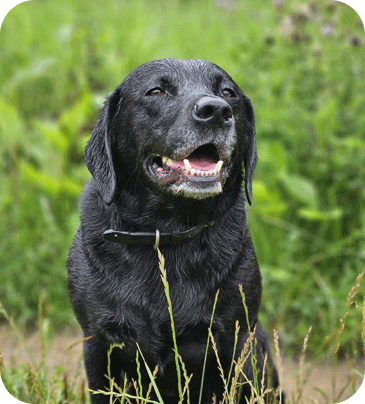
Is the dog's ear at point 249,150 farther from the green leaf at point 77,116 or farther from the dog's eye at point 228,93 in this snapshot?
the green leaf at point 77,116

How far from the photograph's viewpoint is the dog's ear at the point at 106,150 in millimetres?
2152

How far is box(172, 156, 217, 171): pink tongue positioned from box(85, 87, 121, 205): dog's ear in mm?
285

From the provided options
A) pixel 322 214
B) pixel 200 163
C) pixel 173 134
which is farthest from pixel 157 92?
pixel 322 214

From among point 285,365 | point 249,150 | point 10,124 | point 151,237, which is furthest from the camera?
point 10,124

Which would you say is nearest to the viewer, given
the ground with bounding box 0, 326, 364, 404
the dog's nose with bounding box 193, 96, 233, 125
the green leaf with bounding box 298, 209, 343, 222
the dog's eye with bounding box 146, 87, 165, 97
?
the dog's nose with bounding box 193, 96, 233, 125

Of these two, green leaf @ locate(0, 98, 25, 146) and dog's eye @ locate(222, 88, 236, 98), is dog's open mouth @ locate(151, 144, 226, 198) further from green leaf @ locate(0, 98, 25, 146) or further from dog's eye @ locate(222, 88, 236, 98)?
green leaf @ locate(0, 98, 25, 146)

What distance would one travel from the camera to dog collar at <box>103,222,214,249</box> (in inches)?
82.0

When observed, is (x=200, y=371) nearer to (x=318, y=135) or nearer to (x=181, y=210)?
(x=181, y=210)

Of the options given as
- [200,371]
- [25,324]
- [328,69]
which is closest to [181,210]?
[200,371]

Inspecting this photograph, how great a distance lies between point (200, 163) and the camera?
216cm

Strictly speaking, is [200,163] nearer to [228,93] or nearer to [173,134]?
[173,134]

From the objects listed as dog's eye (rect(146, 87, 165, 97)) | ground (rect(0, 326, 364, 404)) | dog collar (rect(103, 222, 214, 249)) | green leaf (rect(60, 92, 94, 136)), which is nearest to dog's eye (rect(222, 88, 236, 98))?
dog's eye (rect(146, 87, 165, 97))

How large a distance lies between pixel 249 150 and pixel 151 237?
0.64 m

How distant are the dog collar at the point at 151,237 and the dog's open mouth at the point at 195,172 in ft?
0.68
